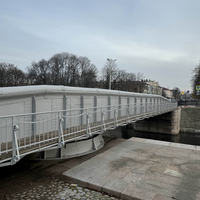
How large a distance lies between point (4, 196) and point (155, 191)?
4511 mm

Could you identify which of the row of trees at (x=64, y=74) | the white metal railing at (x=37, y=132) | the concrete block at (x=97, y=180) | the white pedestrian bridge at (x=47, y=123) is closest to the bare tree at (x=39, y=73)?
the row of trees at (x=64, y=74)

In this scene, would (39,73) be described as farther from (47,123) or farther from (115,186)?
(115,186)

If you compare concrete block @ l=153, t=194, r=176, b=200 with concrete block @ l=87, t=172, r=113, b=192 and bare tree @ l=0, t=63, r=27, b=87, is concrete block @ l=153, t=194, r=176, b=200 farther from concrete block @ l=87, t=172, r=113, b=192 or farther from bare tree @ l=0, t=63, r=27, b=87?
bare tree @ l=0, t=63, r=27, b=87

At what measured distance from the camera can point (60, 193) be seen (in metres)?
5.60

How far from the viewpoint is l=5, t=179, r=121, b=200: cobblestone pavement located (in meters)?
5.32

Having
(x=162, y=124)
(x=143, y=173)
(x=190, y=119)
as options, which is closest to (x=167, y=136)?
(x=162, y=124)

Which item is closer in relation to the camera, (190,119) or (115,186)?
(115,186)

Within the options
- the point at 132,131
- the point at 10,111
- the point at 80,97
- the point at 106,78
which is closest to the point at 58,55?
the point at 106,78

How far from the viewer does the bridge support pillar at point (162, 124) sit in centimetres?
2714

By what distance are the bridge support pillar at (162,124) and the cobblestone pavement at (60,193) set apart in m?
23.8

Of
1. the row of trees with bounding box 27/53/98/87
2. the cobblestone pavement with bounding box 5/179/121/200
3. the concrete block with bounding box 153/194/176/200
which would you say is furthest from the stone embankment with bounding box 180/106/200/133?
the cobblestone pavement with bounding box 5/179/121/200

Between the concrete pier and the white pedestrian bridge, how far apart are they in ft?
4.29

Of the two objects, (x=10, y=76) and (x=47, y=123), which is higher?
(x=10, y=76)

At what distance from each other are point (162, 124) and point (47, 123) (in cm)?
2513
